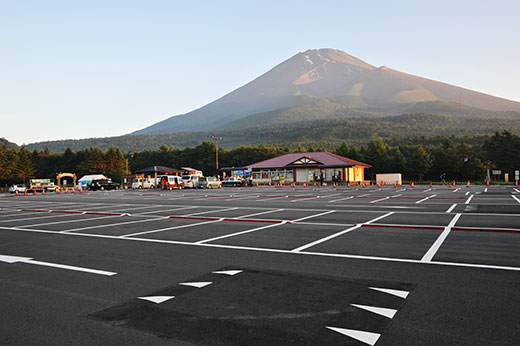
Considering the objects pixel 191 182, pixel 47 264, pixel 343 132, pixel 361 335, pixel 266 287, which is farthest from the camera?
pixel 343 132

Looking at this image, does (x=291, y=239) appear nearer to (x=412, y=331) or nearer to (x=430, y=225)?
(x=430, y=225)

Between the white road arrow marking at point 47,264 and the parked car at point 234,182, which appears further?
the parked car at point 234,182

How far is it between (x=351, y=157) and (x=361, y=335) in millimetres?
78049

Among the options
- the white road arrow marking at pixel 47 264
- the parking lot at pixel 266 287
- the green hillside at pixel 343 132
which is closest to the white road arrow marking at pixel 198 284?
the parking lot at pixel 266 287

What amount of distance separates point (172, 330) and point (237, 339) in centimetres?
73

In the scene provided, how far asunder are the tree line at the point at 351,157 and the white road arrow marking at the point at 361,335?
6740 centimetres

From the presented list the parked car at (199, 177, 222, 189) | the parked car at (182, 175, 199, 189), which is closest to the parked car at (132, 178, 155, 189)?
the parked car at (182, 175, 199, 189)

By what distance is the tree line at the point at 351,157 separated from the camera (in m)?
71.4

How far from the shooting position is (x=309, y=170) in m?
62.0

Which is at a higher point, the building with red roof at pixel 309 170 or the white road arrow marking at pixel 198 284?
the building with red roof at pixel 309 170

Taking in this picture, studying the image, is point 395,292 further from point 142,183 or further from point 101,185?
point 142,183

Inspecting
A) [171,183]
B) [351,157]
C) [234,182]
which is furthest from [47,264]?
[351,157]

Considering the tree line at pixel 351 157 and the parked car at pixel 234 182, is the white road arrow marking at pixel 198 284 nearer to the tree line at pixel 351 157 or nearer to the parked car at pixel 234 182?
the parked car at pixel 234 182

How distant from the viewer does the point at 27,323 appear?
4445 millimetres
